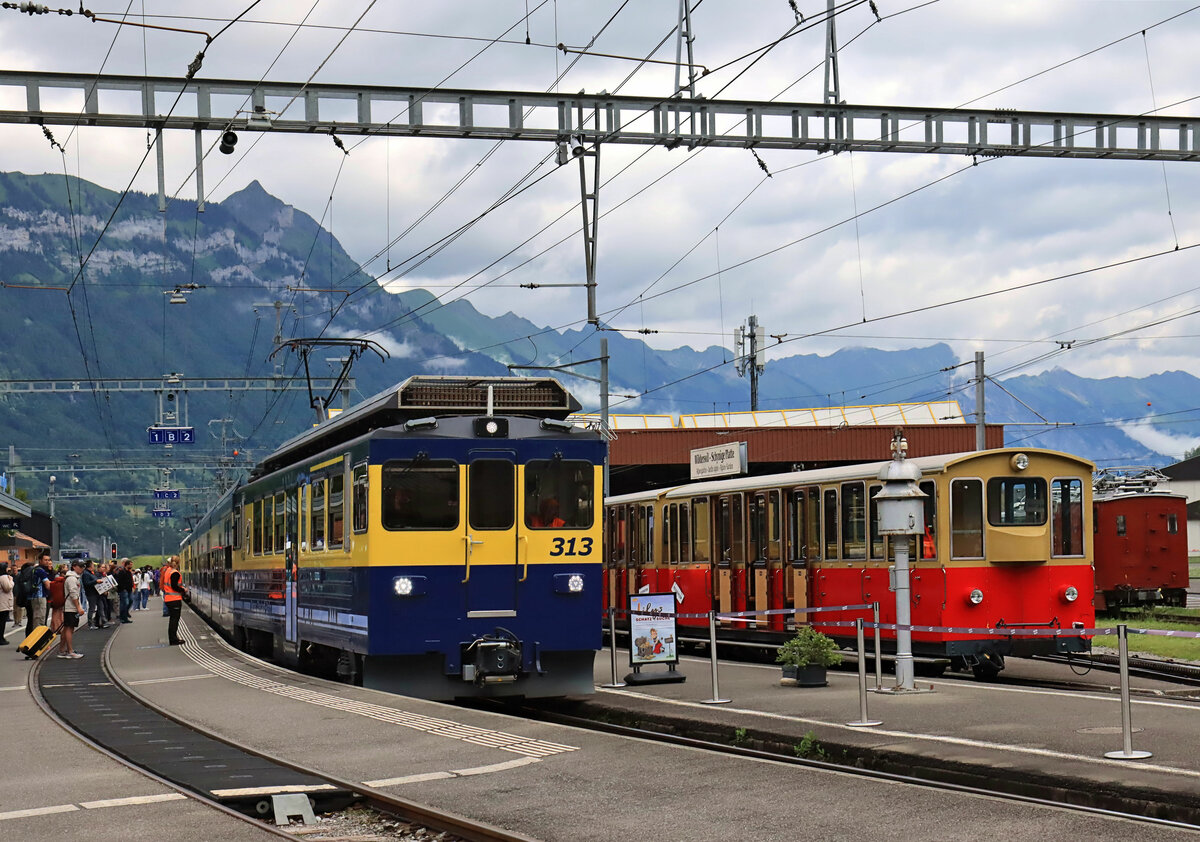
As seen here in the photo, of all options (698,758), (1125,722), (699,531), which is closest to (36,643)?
(699,531)

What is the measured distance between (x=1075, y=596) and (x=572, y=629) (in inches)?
272

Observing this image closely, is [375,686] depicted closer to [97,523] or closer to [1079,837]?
[1079,837]

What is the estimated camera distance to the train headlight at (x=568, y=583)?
1500cm

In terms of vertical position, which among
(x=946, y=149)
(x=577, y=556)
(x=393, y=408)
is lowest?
(x=577, y=556)

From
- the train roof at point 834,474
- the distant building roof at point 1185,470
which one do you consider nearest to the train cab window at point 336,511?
the train roof at point 834,474

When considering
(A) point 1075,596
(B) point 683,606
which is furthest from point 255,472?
(A) point 1075,596

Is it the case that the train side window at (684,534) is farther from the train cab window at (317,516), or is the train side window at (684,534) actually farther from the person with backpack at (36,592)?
the person with backpack at (36,592)

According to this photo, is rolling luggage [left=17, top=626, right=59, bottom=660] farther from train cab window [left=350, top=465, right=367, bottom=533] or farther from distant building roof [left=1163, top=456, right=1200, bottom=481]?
distant building roof [left=1163, top=456, right=1200, bottom=481]

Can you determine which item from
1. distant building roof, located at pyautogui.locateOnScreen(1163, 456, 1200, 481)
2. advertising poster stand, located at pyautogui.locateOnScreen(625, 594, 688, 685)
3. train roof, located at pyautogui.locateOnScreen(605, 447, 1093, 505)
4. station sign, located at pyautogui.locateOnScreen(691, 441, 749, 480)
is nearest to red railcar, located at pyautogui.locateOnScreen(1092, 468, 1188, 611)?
station sign, located at pyautogui.locateOnScreen(691, 441, 749, 480)

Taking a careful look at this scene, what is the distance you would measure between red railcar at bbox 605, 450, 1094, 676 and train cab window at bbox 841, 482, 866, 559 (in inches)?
0.5

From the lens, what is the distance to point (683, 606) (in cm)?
2497

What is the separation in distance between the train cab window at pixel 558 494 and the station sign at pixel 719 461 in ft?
75.0

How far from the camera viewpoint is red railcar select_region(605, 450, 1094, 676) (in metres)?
17.8

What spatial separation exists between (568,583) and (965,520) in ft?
A: 18.3
